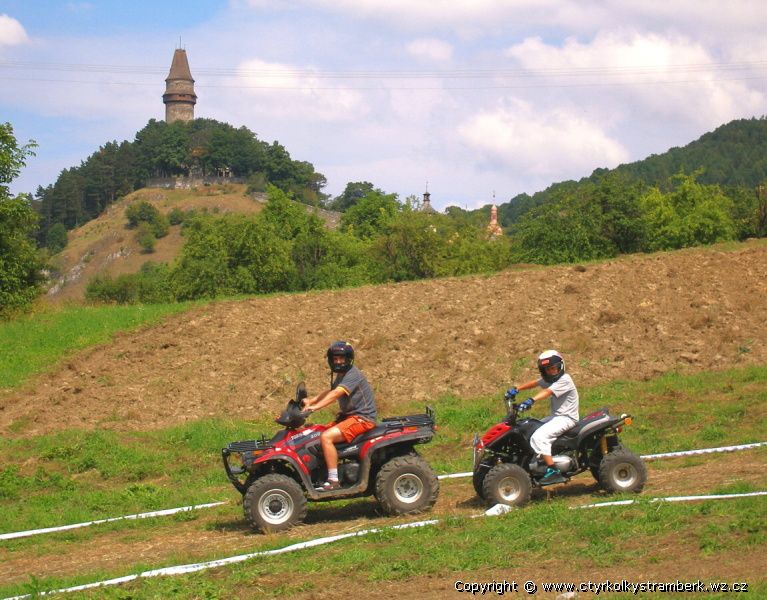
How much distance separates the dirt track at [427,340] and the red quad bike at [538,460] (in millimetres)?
8782

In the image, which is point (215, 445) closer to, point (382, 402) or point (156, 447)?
point (156, 447)

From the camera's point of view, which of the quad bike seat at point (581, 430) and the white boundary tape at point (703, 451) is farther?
the white boundary tape at point (703, 451)

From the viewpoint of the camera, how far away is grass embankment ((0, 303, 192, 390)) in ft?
83.3

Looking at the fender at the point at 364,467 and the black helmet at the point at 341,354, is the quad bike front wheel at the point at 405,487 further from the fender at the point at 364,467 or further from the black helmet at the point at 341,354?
the black helmet at the point at 341,354

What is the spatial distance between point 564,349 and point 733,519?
13706 mm

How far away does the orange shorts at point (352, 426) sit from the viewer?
1093 centimetres

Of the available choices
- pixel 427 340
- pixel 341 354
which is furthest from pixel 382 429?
pixel 427 340

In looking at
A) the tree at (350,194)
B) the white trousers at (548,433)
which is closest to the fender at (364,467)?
the white trousers at (548,433)

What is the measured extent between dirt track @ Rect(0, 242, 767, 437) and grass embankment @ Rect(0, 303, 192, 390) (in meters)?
1.04

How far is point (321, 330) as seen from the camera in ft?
83.6

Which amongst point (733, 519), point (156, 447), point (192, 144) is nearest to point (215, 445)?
point (156, 447)

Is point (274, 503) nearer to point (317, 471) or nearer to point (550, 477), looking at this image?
point (317, 471)

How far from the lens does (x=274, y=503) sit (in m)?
10.7

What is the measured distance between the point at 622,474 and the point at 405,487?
2.44 m
